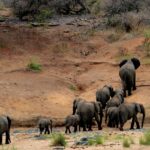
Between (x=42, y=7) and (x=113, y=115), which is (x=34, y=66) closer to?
(x=113, y=115)

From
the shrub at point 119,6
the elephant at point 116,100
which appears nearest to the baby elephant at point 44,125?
the elephant at point 116,100

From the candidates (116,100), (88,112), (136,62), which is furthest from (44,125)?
(136,62)

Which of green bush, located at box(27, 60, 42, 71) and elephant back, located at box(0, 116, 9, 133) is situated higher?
elephant back, located at box(0, 116, 9, 133)

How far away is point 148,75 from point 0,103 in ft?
23.5

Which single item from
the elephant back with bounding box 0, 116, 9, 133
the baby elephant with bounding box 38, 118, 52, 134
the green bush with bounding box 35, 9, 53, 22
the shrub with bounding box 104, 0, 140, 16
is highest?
the shrub with bounding box 104, 0, 140, 16

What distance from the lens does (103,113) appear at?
25.1m

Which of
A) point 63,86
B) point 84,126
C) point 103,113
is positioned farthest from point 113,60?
point 84,126

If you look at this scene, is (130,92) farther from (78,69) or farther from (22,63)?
(22,63)

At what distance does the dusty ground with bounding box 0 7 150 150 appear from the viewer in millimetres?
26281

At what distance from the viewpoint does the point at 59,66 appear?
31.7 metres

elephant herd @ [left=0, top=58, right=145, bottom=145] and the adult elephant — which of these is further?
the adult elephant

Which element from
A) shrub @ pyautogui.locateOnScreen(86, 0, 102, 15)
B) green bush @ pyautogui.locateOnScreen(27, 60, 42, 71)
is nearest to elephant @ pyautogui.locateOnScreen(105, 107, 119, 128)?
green bush @ pyautogui.locateOnScreen(27, 60, 42, 71)

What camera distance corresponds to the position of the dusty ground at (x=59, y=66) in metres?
26.3

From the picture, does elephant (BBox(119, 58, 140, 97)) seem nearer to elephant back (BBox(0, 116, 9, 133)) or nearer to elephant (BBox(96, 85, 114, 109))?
elephant (BBox(96, 85, 114, 109))
